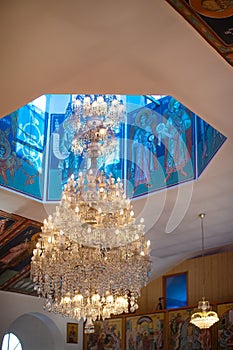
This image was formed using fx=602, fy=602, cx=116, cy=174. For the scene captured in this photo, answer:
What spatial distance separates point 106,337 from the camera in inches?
706

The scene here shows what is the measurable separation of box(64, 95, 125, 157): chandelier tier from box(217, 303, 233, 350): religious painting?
5.80 m

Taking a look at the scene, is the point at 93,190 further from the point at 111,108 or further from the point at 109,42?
the point at 109,42

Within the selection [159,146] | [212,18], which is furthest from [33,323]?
[212,18]

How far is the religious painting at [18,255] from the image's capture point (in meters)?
14.7

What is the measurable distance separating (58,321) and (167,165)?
25.4 ft

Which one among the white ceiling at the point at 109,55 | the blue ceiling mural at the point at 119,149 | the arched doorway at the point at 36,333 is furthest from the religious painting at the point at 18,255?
the white ceiling at the point at 109,55

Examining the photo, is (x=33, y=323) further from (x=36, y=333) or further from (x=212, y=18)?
(x=212, y=18)

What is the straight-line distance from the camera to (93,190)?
11.5m

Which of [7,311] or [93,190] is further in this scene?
[7,311]

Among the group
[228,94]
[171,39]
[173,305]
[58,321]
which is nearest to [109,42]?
[171,39]

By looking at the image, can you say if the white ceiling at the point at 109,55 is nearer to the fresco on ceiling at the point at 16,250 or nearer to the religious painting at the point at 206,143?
the religious painting at the point at 206,143

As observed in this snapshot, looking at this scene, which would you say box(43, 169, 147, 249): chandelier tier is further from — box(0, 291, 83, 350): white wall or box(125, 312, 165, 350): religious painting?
box(0, 291, 83, 350): white wall

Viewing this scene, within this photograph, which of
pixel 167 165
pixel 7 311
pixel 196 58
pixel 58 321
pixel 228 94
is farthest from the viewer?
pixel 58 321

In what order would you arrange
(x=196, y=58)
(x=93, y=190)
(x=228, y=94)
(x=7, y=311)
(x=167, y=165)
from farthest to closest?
(x=7, y=311) → (x=167, y=165) → (x=93, y=190) → (x=228, y=94) → (x=196, y=58)
